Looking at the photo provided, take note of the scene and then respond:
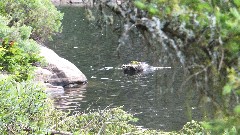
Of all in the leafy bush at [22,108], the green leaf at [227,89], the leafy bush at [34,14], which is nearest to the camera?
the green leaf at [227,89]

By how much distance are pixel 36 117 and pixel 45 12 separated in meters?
25.6

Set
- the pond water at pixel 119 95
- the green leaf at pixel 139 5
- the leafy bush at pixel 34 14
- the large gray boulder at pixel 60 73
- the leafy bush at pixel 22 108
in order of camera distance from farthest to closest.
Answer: the leafy bush at pixel 34 14 < the large gray boulder at pixel 60 73 < the pond water at pixel 119 95 < the leafy bush at pixel 22 108 < the green leaf at pixel 139 5

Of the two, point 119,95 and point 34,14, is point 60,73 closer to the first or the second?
point 119,95

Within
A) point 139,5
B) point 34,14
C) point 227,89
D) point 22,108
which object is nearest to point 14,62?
point 22,108

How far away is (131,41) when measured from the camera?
3.71m

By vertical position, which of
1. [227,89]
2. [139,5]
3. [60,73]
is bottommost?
[60,73]

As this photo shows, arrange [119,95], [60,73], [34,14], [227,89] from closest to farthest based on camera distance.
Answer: [227,89], [119,95], [60,73], [34,14]

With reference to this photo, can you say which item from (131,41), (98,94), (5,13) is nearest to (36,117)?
(131,41)

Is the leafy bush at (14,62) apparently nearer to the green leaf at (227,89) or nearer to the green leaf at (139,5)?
the green leaf at (139,5)

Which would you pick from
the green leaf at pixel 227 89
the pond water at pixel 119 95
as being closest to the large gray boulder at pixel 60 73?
the pond water at pixel 119 95

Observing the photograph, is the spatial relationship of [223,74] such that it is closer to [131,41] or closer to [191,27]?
[191,27]

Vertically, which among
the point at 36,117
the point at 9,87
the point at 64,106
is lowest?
the point at 64,106

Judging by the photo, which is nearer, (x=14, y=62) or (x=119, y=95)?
(x=14, y=62)

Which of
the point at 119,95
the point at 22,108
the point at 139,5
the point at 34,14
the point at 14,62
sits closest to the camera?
the point at 139,5
